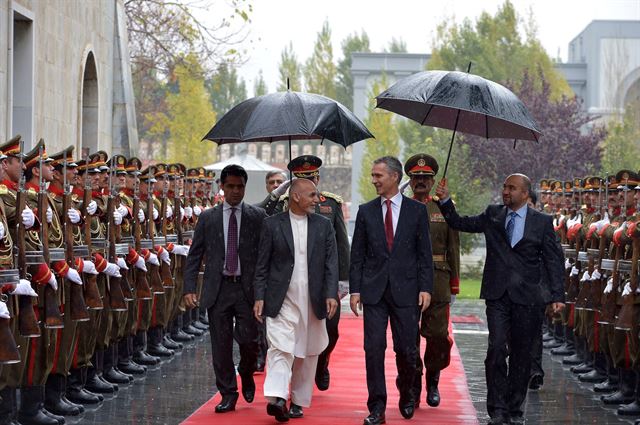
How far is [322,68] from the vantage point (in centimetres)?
8700

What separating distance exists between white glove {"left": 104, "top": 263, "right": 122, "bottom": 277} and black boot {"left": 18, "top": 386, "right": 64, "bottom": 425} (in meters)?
1.76

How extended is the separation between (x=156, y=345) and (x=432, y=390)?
4261 millimetres

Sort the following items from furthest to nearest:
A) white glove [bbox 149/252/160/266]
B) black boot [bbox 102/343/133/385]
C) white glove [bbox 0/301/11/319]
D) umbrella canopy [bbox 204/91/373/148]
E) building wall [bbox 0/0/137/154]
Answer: building wall [bbox 0/0/137/154]
white glove [bbox 149/252/160/266]
black boot [bbox 102/343/133/385]
umbrella canopy [bbox 204/91/373/148]
white glove [bbox 0/301/11/319]

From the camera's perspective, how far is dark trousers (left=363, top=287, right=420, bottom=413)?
9953 millimetres

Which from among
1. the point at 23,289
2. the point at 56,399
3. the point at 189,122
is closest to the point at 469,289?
the point at 56,399

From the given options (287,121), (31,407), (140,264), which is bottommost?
(31,407)

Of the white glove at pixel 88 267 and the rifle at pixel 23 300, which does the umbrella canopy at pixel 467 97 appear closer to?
the white glove at pixel 88 267

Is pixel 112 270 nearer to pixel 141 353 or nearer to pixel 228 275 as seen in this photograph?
pixel 228 275

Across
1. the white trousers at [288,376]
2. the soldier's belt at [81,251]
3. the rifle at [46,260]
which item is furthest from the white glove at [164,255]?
→ the rifle at [46,260]

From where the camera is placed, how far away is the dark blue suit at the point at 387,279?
9.99m

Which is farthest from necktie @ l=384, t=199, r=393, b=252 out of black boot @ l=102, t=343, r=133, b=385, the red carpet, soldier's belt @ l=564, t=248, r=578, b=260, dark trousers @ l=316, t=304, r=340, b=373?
soldier's belt @ l=564, t=248, r=578, b=260

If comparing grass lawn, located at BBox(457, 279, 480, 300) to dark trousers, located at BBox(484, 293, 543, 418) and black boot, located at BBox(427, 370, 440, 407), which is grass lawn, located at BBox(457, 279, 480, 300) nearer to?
black boot, located at BBox(427, 370, 440, 407)

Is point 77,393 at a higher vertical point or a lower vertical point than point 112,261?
lower

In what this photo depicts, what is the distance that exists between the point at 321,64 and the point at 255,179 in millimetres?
52813
